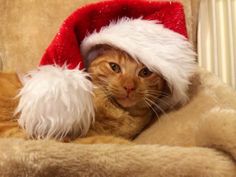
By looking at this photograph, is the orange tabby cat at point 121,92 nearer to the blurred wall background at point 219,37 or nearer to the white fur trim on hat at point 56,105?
the white fur trim on hat at point 56,105

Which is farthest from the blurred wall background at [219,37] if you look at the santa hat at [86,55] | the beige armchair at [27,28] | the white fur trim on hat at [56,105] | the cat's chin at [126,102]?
the white fur trim on hat at [56,105]

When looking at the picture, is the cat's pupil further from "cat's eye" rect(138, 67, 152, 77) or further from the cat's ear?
the cat's ear

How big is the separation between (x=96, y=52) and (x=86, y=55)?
3 centimetres

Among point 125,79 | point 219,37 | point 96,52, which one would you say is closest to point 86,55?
point 96,52

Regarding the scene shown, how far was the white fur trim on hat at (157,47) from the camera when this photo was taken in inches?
37.9

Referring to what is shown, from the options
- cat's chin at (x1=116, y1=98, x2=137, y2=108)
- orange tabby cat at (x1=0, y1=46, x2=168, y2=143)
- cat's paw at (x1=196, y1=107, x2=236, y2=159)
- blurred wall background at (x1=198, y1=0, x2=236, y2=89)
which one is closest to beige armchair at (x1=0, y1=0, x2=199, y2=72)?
blurred wall background at (x1=198, y1=0, x2=236, y2=89)

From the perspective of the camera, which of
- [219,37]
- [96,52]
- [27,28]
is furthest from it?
[219,37]

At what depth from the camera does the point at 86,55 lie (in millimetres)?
1077

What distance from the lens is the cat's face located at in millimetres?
969

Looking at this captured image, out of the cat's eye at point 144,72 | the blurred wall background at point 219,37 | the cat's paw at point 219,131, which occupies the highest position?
the cat's paw at point 219,131

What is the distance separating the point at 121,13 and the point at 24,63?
458 millimetres

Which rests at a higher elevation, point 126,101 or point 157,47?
point 157,47

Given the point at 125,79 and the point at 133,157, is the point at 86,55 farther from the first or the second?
the point at 133,157

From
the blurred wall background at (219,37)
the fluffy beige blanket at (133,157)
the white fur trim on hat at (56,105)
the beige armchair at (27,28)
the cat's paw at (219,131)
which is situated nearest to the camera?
the fluffy beige blanket at (133,157)
